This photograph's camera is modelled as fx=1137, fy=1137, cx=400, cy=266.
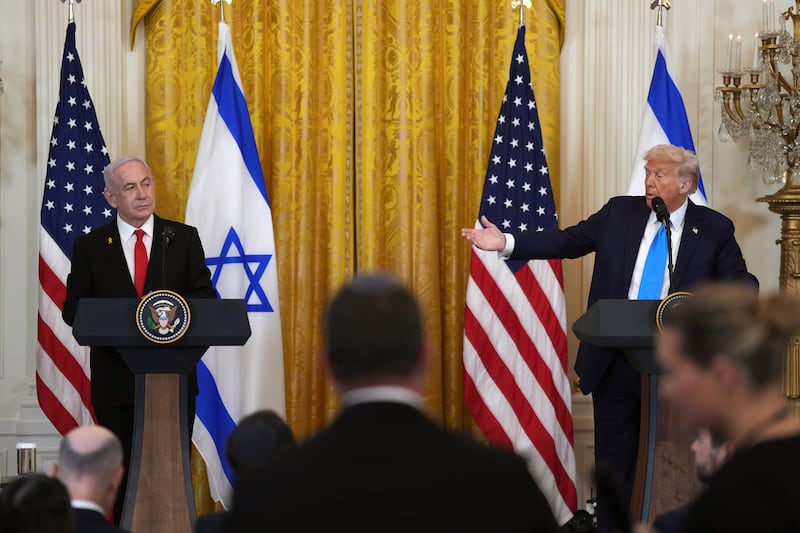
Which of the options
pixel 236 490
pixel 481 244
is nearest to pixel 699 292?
pixel 236 490

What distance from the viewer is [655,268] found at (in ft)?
16.3

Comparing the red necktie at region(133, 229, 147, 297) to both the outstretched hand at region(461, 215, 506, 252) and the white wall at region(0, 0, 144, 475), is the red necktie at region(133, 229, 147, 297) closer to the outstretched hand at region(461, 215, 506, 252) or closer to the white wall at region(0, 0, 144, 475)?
the outstretched hand at region(461, 215, 506, 252)

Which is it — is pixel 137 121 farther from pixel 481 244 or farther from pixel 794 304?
pixel 794 304

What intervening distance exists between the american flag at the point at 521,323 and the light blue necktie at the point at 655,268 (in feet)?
4.14

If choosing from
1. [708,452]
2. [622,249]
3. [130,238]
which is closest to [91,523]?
[708,452]

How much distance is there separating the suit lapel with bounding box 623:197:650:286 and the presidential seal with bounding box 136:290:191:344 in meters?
1.93

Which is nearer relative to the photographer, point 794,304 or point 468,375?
point 794,304

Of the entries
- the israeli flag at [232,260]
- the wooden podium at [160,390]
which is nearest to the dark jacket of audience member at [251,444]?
the wooden podium at [160,390]

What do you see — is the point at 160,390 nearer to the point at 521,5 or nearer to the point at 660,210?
the point at 660,210

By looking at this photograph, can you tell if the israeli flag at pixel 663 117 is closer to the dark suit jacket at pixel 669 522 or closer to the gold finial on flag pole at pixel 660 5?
the gold finial on flag pole at pixel 660 5

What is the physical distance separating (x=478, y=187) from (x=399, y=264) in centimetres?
65

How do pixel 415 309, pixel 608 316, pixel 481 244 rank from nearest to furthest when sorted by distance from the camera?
1. pixel 415 309
2. pixel 608 316
3. pixel 481 244

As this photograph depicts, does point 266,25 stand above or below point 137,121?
above

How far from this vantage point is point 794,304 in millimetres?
2047
